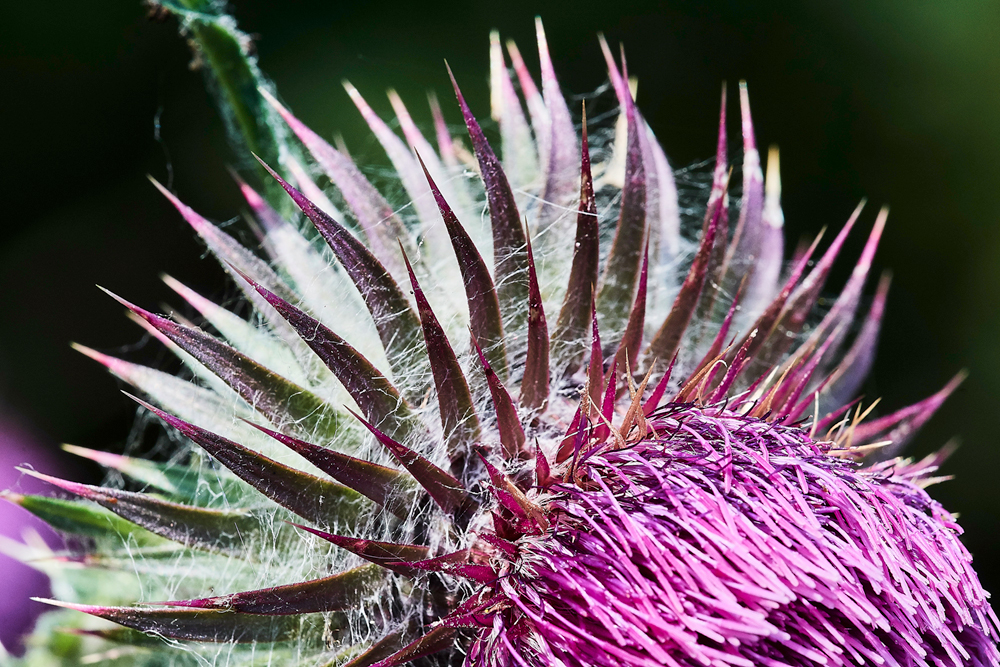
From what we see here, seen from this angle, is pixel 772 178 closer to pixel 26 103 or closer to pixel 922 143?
pixel 922 143

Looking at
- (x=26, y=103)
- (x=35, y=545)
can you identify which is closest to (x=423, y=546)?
(x=35, y=545)

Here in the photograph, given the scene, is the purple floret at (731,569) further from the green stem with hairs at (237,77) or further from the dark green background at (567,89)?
the dark green background at (567,89)

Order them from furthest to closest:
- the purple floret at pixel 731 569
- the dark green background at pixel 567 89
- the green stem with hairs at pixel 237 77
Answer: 1. the dark green background at pixel 567 89
2. the green stem with hairs at pixel 237 77
3. the purple floret at pixel 731 569

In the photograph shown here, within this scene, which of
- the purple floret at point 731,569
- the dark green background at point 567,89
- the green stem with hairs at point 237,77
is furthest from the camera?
the dark green background at point 567,89

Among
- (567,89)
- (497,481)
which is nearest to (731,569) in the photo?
(497,481)

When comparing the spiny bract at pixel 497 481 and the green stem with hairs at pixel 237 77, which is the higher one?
the green stem with hairs at pixel 237 77

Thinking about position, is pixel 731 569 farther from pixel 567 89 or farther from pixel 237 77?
pixel 567 89

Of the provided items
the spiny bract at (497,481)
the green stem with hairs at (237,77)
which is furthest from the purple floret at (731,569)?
the green stem with hairs at (237,77)
